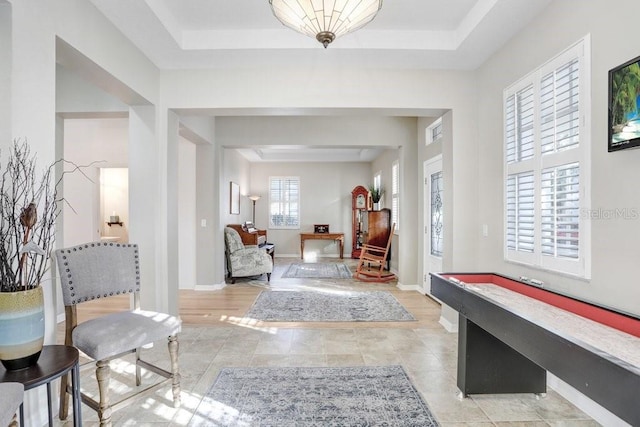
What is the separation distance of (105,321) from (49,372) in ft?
1.98

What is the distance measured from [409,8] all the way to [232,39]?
1674 mm

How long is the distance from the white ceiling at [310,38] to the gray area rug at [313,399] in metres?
2.92

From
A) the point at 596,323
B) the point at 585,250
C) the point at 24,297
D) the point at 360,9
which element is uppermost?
the point at 360,9

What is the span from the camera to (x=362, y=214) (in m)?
8.63

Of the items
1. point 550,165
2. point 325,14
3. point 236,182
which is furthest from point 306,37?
point 236,182

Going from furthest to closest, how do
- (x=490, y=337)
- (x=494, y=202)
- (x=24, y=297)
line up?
(x=494, y=202) → (x=490, y=337) → (x=24, y=297)

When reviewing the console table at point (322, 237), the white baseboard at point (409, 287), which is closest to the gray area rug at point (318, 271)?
the console table at point (322, 237)

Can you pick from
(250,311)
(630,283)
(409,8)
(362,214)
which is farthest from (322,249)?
(630,283)

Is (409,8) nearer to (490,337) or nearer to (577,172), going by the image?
(577,172)

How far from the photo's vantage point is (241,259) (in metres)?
5.96

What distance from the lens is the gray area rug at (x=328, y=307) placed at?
403cm

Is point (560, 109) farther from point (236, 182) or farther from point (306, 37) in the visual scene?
point (236, 182)

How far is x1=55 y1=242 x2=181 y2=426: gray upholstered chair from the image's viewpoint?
181cm

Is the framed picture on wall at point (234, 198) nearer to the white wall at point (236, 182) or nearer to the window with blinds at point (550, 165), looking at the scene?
the white wall at point (236, 182)
